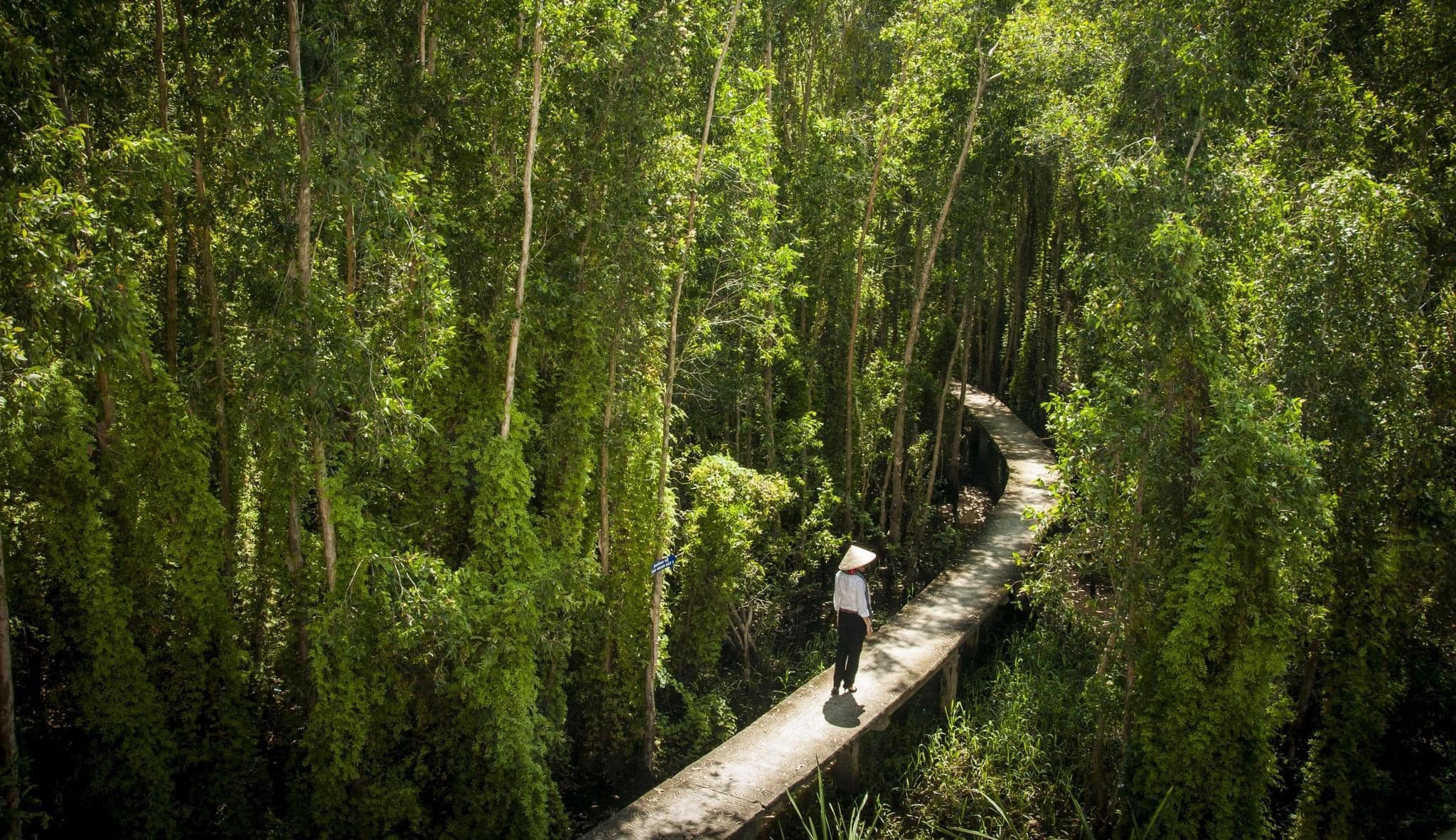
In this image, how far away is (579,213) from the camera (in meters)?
7.59

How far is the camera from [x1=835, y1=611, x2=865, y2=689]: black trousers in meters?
8.18

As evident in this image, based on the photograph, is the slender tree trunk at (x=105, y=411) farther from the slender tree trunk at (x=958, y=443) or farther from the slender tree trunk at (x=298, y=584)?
the slender tree trunk at (x=958, y=443)

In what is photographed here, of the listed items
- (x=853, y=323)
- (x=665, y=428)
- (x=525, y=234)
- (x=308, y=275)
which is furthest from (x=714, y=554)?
(x=308, y=275)

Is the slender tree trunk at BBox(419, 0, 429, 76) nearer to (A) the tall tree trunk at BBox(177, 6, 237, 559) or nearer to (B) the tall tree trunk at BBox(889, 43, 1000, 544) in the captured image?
(A) the tall tree trunk at BBox(177, 6, 237, 559)

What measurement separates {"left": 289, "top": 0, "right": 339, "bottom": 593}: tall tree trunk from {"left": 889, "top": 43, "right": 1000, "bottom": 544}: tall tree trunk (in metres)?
8.61

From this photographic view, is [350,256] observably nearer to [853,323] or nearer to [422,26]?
[422,26]

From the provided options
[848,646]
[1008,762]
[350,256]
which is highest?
[350,256]

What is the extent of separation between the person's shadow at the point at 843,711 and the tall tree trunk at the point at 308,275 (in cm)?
419

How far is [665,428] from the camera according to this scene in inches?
345

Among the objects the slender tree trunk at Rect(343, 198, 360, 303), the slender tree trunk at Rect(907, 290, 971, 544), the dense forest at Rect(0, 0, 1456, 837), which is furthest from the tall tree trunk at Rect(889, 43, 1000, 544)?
the slender tree trunk at Rect(343, 198, 360, 303)

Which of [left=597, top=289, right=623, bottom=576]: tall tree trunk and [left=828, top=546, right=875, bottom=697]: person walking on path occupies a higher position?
[left=597, top=289, right=623, bottom=576]: tall tree trunk

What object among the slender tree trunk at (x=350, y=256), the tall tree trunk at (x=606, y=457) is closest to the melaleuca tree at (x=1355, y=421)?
the tall tree trunk at (x=606, y=457)

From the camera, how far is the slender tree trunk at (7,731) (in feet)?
17.6

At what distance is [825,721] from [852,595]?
3.56 ft
